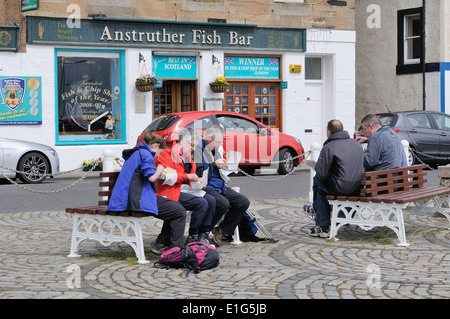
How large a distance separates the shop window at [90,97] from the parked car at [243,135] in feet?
12.2

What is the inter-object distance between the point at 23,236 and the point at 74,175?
1134 centimetres

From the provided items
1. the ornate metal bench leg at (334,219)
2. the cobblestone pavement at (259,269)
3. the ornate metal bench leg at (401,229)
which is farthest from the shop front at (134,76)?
the ornate metal bench leg at (401,229)

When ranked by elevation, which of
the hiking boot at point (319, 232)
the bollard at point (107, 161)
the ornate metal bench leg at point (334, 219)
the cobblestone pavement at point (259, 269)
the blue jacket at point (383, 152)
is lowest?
the cobblestone pavement at point (259, 269)

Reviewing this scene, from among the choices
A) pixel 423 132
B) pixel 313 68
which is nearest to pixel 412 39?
pixel 313 68

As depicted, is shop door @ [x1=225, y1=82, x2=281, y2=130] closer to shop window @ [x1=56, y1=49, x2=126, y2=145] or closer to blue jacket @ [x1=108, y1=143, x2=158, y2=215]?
shop window @ [x1=56, y1=49, x2=126, y2=145]

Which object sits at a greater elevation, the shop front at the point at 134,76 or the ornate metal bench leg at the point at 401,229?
the shop front at the point at 134,76

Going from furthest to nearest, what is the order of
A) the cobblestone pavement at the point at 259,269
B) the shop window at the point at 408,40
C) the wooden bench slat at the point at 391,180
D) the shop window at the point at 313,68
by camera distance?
the shop window at the point at 408,40
the shop window at the point at 313,68
the wooden bench slat at the point at 391,180
the cobblestone pavement at the point at 259,269

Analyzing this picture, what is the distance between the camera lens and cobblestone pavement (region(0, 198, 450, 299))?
6.43m

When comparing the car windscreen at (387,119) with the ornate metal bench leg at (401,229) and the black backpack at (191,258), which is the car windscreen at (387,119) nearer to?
the ornate metal bench leg at (401,229)

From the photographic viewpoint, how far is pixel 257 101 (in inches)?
986

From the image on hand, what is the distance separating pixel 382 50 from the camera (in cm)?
2906

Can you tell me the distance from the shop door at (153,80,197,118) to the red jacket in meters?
15.5

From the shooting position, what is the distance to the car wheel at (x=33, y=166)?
1784 cm

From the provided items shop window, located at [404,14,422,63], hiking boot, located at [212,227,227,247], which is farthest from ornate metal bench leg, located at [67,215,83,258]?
shop window, located at [404,14,422,63]
